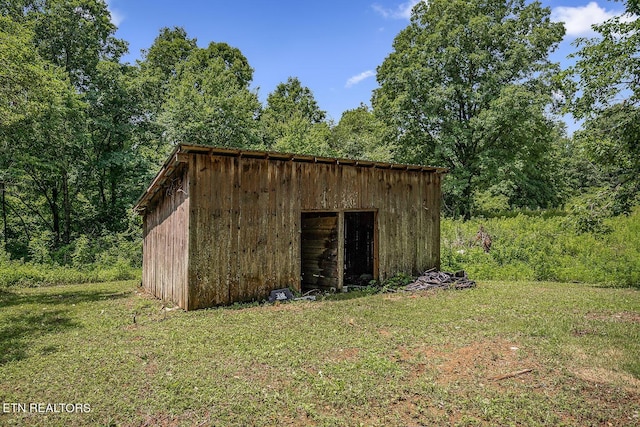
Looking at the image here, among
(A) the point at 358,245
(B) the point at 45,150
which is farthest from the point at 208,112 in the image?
(A) the point at 358,245

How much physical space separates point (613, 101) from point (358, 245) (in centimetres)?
750

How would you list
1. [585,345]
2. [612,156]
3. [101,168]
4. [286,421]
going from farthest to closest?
1. [101,168]
2. [612,156]
3. [585,345]
4. [286,421]

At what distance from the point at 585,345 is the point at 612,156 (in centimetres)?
605

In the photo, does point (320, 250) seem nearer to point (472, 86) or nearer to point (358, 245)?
point (358, 245)

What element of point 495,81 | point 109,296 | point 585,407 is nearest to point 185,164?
point 109,296

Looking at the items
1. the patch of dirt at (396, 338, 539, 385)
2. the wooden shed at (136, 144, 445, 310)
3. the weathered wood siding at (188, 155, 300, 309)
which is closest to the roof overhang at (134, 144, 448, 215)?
the wooden shed at (136, 144, 445, 310)

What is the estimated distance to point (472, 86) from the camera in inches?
789

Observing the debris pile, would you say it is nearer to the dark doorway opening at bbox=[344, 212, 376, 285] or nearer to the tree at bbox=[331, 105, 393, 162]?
the dark doorway opening at bbox=[344, 212, 376, 285]

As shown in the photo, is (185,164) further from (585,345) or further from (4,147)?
(4,147)

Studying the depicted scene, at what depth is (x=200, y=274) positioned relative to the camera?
746cm

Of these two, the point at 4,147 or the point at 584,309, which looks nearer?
the point at 584,309

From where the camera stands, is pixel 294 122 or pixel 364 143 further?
pixel 294 122

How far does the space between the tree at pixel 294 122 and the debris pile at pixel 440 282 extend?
1493 centimetres

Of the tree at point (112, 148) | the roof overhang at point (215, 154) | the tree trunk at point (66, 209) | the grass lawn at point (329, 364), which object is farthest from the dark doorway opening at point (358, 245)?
the tree trunk at point (66, 209)
